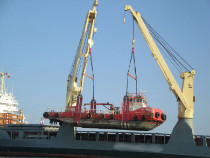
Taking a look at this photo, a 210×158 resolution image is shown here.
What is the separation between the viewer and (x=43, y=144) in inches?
1495

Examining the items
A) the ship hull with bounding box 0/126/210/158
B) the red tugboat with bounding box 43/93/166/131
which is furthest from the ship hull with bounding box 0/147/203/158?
the red tugboat with bounding box 43/93/166/131

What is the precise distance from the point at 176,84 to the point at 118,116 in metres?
7.84

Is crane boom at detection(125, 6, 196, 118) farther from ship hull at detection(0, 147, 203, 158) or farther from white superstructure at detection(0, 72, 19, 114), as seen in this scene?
white superstructure at detection(0, 72, 19, 114)

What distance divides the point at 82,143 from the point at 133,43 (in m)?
14.4

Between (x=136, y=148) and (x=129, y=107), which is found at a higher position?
(x=129, y=107)

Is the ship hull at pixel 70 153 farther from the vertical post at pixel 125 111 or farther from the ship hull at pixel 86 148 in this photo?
the vertical post at pixel 125 111

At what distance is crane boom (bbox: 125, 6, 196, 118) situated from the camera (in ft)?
108

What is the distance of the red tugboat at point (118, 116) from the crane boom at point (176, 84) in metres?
2.61

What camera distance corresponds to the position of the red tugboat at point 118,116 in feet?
105

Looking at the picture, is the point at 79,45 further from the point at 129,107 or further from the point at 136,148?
the point at 136,148

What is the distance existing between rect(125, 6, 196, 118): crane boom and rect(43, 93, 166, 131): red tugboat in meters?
2.61

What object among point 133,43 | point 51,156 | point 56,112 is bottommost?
point 51,156

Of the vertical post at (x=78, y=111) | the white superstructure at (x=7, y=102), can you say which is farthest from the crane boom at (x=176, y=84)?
the white superstructure at (x=7, y=102)

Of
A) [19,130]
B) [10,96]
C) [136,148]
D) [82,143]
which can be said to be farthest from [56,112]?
[10,96]
